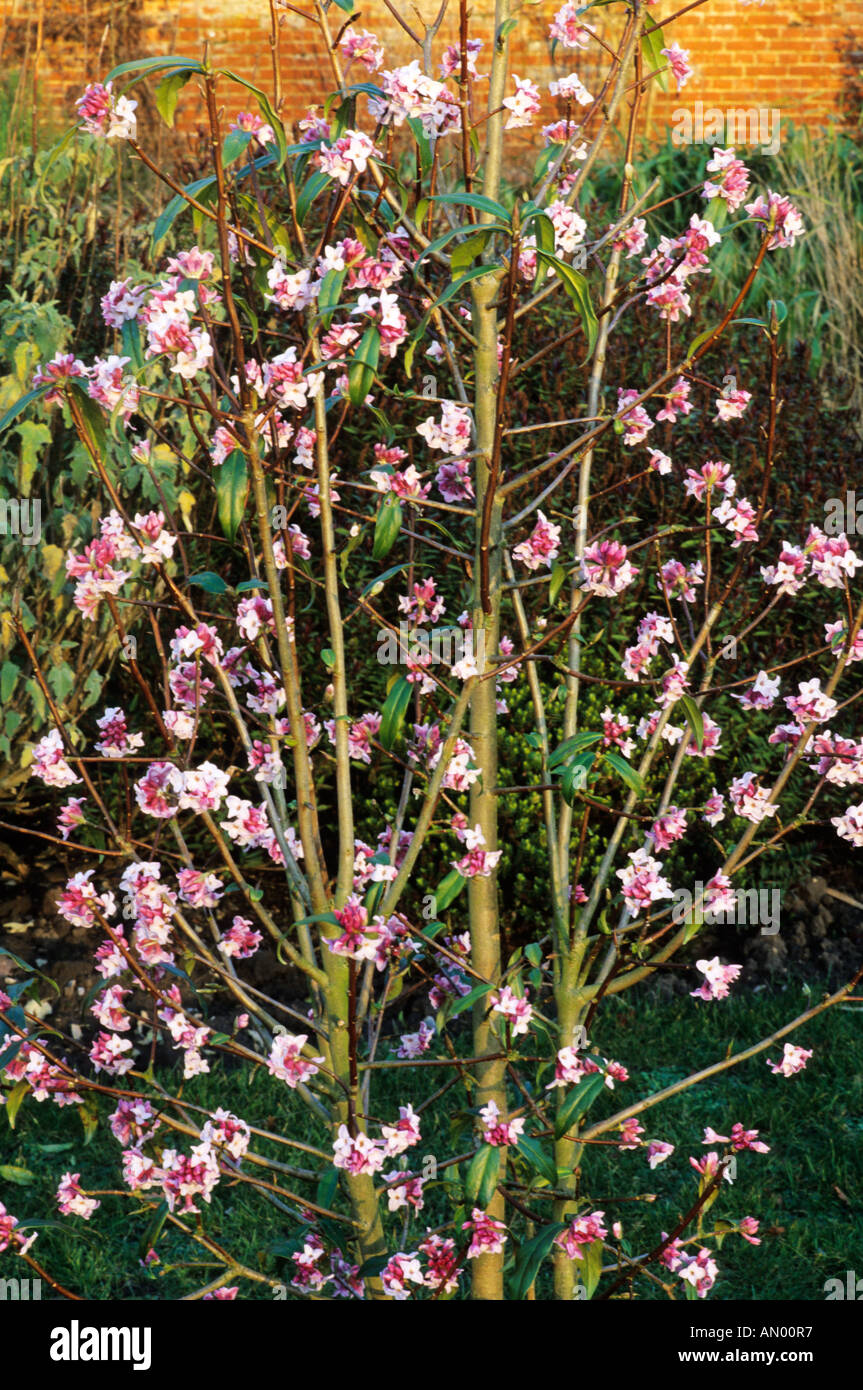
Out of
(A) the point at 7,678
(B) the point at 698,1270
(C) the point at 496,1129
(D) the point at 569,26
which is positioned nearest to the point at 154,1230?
(C) the point at 496,1129

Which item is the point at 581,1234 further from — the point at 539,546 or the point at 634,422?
the point at 634,422

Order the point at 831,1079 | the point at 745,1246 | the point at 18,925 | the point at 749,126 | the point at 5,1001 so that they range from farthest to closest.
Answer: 1. the point at 749,126
2. the point at 18,925
3. the point at 831,1079
4. the point at 745,1246
5. the point at 5,1001

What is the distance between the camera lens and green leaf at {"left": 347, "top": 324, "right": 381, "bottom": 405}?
6.04 ft

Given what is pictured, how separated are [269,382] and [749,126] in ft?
35.0

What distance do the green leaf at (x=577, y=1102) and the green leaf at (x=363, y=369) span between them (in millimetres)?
1076

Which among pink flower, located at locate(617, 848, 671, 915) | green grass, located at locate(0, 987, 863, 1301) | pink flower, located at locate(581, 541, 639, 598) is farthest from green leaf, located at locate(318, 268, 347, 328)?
green grass, located at locate(0, 987, 863, 1301)

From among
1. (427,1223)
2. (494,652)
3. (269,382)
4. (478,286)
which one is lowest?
→ (427,1223)

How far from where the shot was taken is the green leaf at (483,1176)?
1.99m

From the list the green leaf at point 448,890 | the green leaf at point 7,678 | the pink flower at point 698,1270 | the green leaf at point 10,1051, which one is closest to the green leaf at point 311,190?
the green leaf at point 448,890

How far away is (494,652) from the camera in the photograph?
224 centimetres

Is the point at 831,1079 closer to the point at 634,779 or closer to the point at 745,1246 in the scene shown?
the point at 745,1246

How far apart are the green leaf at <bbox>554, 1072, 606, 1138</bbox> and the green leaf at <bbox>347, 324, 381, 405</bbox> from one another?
1.08m

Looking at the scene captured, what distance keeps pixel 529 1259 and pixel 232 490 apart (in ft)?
4.04
